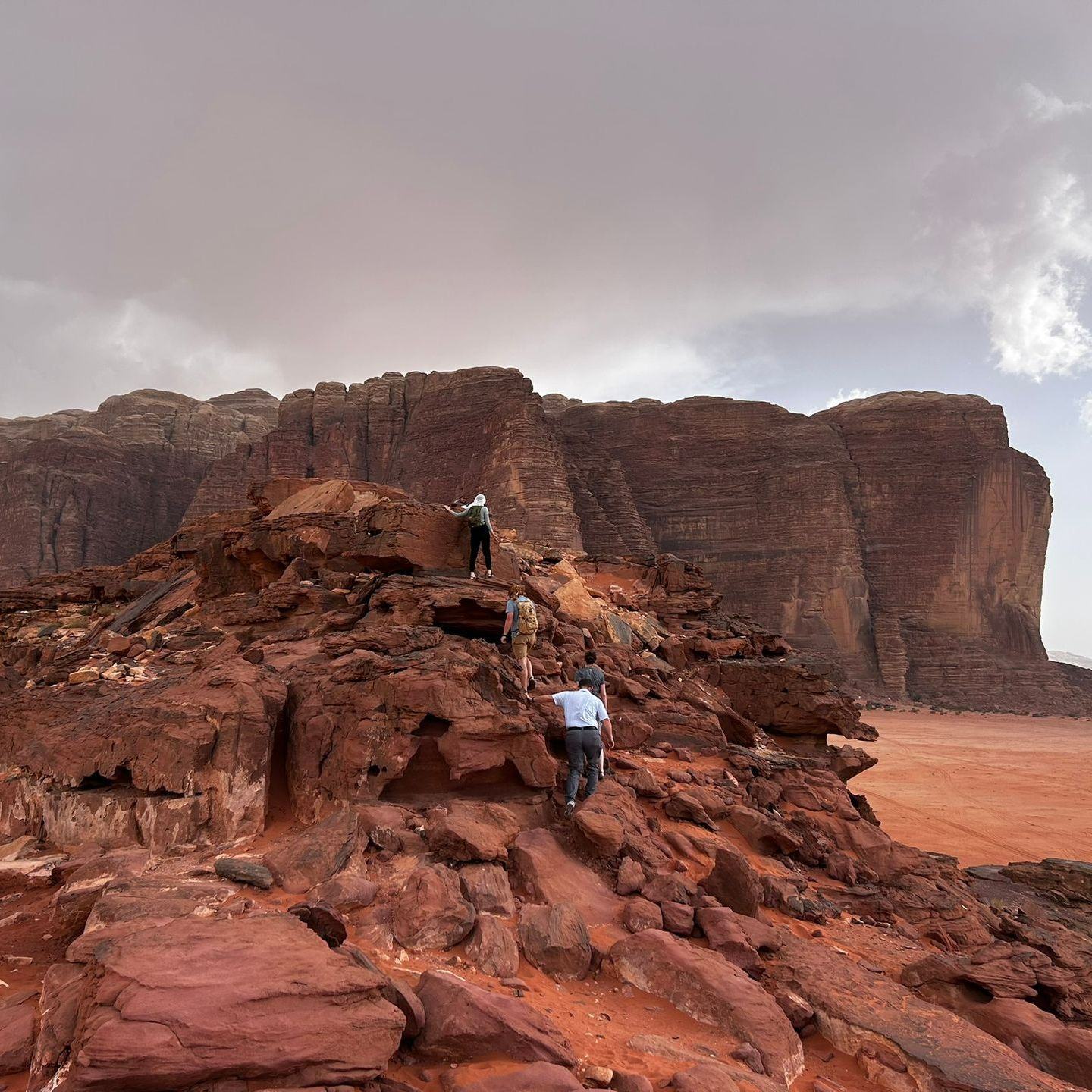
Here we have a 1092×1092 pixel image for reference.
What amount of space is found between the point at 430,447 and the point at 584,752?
151 ft

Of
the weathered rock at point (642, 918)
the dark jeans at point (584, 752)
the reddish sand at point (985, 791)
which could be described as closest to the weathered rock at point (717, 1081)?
the weathered rock at point (642, 918)

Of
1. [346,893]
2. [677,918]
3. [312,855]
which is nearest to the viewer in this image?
[346,893]

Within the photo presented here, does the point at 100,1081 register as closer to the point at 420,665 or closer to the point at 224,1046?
the point at 224,1046

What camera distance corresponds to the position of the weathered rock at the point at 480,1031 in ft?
8.03

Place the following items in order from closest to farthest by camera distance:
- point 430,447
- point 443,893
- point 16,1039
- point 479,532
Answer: point 16,1039, point 443,893, point 479,532, point 430,447

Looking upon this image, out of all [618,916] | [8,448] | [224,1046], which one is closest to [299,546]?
[618,916]

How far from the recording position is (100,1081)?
1.87 metres

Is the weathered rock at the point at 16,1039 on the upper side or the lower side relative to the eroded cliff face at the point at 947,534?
lower

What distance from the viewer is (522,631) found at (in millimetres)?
6637

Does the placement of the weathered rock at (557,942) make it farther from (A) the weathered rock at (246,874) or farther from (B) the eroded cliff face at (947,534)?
(B) the eroded cliff face at (947,534)

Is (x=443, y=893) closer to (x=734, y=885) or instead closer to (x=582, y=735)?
(x=582, y=735)

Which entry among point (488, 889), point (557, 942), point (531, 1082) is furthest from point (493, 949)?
point (531, 1082)

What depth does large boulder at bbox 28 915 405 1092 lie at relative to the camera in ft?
6.30

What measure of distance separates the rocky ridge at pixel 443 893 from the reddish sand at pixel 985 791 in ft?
8.45
